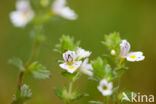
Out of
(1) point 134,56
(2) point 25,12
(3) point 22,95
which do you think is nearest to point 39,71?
(3) point 22,95

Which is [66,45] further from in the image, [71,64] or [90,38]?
[90,38]

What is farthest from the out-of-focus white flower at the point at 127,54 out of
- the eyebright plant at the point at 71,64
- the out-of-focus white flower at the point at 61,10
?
the out-of-focus white flower at the point at 61,10

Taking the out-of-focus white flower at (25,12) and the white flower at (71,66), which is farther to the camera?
the out-of-focus white flower at (25,12)

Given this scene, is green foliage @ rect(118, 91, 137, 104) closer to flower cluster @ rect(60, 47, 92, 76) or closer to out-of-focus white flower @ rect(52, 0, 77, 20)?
flower cluster @ rect(60, 47, 92, 76)

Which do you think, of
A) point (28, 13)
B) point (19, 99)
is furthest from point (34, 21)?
point (19, 99)

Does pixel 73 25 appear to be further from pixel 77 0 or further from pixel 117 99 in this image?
pixel 117 99

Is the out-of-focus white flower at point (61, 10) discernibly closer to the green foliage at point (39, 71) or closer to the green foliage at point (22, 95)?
the green foliage at point (39, 71)
